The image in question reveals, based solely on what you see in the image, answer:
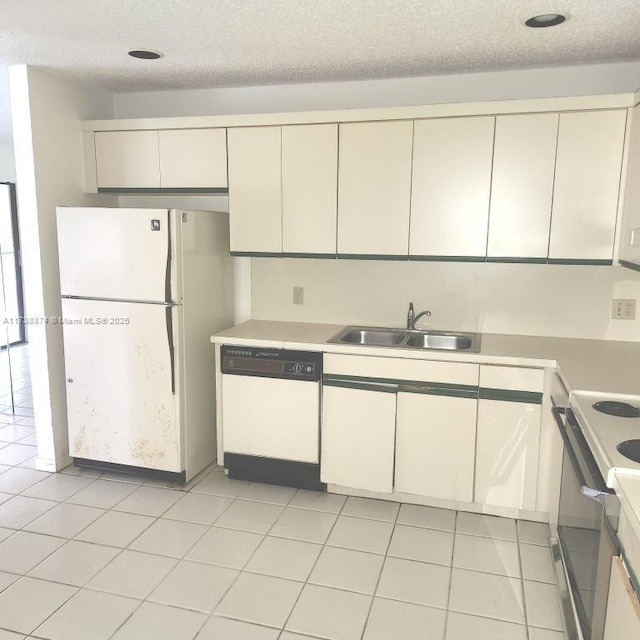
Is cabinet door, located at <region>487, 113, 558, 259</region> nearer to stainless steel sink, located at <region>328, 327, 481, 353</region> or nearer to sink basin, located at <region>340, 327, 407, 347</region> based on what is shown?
stainless steel sink, located at <region>328, 327, 481, 353</region>

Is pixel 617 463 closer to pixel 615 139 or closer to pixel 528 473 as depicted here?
pixel 528 473

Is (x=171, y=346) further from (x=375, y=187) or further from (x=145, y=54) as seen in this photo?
(x=145, y=54)

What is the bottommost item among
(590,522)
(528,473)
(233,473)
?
(233,473)

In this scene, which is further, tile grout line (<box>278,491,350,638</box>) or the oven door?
tile grout line (<box>278,491,350,638</box>)

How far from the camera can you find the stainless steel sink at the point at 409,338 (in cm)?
324

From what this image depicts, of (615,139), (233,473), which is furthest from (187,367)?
(615,139)

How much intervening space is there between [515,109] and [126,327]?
94.3 inches

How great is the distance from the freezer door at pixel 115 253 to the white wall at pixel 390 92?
1039 millimetres

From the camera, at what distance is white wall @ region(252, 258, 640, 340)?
3.10 metres

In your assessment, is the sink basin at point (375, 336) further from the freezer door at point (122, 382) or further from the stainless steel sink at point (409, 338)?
the freezer door at point (122, 382)

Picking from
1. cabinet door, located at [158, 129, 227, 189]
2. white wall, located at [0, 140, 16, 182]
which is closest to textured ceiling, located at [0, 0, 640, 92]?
cabinet door, located at [158, 129, 227, 189]

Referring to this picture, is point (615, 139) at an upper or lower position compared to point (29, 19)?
lower

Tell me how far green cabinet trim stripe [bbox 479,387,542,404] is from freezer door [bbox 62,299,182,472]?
170 centimetres

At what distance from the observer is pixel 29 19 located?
94.0 inches
